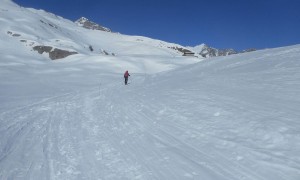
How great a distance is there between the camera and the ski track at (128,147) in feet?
25.1

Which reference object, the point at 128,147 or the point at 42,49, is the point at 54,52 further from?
the point at 128,147

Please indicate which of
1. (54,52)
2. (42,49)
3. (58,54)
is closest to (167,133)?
(58,54)

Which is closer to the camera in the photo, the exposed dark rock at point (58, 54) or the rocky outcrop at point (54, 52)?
the exposed dark rock at point (58, 54)

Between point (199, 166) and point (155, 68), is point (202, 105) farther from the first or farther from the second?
point (155, 68)

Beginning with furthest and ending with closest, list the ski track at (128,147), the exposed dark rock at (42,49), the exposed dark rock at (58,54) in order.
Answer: the exposed dark rock at (42,49) < the exposed dark rock at (58,54) < the ski track at (128,147)

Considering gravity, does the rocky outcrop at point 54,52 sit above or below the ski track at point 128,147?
above

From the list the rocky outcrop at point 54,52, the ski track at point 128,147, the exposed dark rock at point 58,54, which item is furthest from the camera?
the rocky outcrop at point 54,52

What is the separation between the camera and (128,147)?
9680 millimetres

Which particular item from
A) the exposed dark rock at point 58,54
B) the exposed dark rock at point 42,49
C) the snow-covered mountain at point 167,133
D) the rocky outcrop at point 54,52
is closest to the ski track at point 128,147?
the snow-covered mountain at point 167,133

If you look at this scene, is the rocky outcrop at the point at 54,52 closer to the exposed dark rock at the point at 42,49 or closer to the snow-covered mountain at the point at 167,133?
the exposed dark rock at the point at 42,49

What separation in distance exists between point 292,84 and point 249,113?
520cm

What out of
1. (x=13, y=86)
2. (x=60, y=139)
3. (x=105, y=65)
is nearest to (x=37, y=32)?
(x=105, y=65)

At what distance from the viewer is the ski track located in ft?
25.1

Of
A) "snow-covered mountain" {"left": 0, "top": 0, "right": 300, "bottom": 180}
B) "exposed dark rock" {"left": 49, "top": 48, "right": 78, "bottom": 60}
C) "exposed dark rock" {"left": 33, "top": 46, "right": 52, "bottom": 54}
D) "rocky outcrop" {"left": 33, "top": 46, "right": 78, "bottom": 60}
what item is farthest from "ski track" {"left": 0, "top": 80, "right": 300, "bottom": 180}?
"exposed dark rock" {"left": 33, "top": 46, "right": 52, "bottom": 54}
